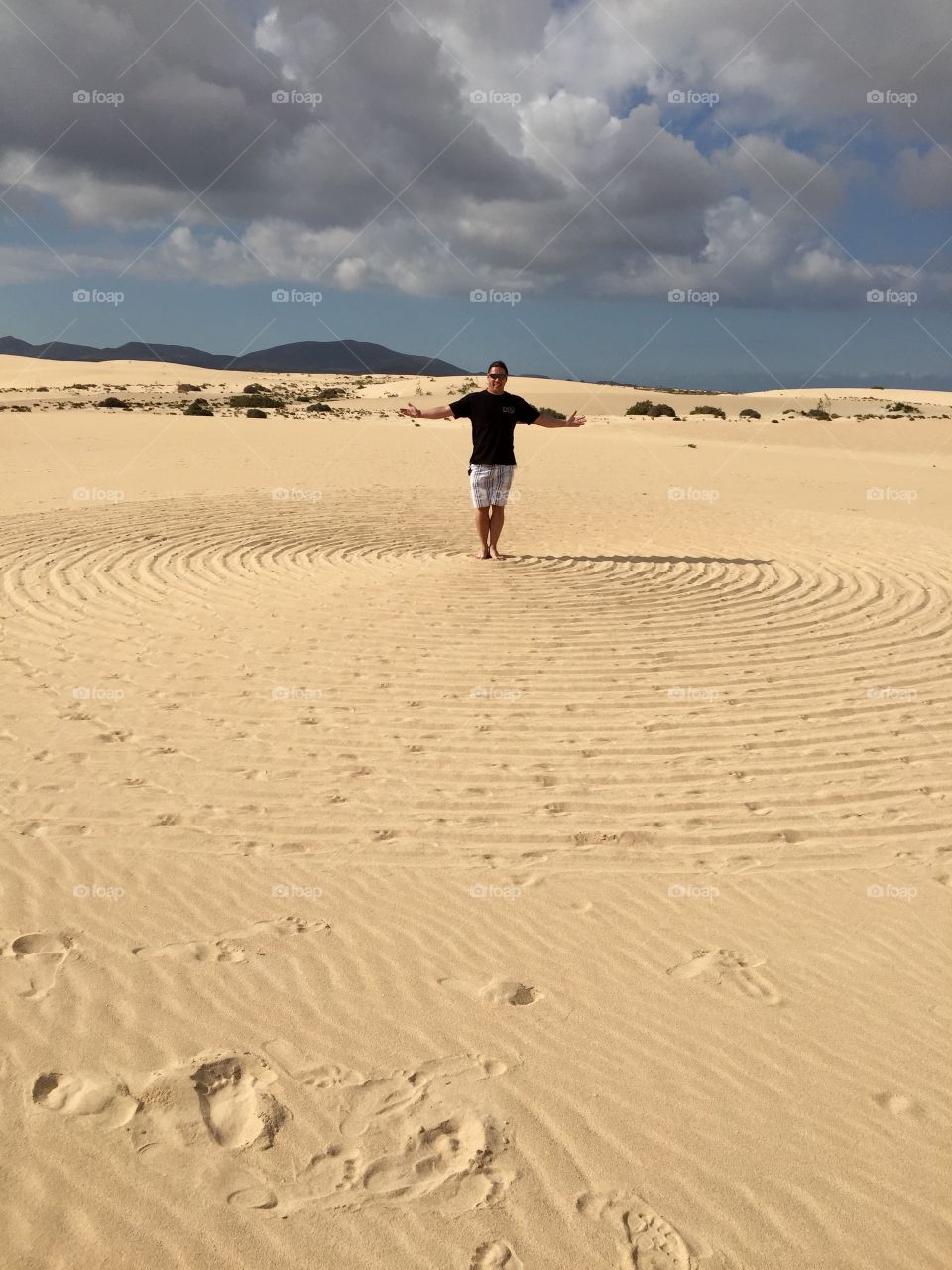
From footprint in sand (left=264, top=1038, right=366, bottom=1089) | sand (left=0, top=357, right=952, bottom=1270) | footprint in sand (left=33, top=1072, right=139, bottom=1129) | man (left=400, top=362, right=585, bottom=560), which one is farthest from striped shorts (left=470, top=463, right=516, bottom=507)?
footprint in sand (left=33, top=1072, right=139, bottom=1129)

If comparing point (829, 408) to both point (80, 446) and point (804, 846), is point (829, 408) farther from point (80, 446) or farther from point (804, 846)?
point (804, 846)

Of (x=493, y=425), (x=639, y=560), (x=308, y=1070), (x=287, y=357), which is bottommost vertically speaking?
(x=308, y=1070)

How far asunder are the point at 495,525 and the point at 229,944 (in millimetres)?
6579

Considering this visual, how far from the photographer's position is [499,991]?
346cm

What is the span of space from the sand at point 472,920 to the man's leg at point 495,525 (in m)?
0.48

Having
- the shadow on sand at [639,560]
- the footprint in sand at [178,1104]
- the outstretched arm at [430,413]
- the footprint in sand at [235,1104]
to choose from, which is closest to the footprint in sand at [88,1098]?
the footprint in sand at [178,1104]

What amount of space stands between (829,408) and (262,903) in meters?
49.9

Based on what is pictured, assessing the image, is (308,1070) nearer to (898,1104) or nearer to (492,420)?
(898,1104)

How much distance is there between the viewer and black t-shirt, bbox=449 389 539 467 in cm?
896

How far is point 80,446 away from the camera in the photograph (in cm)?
2195

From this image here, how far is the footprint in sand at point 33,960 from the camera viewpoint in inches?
130

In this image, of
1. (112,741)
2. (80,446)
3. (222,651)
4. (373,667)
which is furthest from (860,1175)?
(80,446)

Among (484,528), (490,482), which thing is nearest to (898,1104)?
(490,482)

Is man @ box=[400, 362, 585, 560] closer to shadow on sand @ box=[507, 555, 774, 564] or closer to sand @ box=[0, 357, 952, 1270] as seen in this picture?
sand @ box=[0, 357, 952, 1270]
